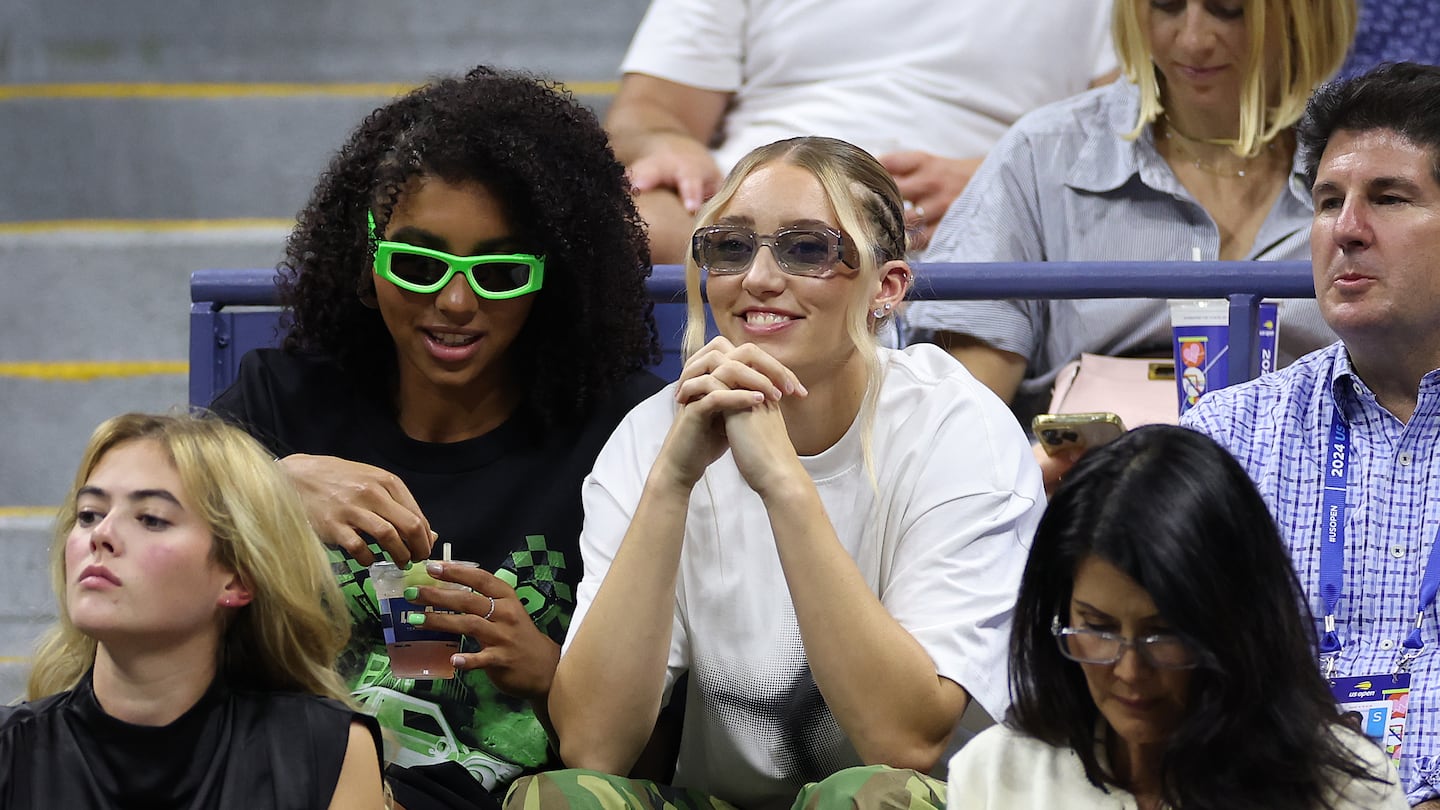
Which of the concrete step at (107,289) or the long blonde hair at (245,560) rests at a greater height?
the concrete step at (107,289)

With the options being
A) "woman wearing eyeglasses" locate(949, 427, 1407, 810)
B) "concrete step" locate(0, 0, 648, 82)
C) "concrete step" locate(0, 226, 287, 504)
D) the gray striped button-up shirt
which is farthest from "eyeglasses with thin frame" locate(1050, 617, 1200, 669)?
"concrete step" locate(0, 0, 648, 82)

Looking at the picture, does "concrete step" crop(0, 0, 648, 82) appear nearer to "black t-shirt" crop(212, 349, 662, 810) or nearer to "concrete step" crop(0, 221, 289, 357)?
"concrete step" crop(0, 221, 289, 357)

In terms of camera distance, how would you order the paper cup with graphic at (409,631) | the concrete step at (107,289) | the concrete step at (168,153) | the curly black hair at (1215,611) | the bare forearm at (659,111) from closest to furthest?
the curly black hair at (1215,611), the paper cup with graphic at (409,631), the bare forearm at (659,111), the concrete step at (107,289), the concrete step at (168,153)

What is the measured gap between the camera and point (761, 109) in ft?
12.7

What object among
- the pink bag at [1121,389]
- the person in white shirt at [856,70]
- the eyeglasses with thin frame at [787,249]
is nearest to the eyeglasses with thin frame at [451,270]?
the eyeglasses with thin frame at [787,249]

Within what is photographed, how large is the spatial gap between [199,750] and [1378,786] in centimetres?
129

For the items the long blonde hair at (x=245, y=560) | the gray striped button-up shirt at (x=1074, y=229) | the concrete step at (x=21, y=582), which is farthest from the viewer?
the concrete step at (x=21, y=582)

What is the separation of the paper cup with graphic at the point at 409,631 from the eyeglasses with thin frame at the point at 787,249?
55 cm

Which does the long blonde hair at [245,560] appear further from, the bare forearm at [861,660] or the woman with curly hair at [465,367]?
the bare forearm at [861,660]

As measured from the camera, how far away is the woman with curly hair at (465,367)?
2480mm

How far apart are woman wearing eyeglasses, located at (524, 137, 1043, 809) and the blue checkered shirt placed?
0.33 m

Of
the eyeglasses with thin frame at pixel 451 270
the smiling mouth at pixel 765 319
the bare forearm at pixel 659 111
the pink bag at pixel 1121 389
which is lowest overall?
the pink bag at pixel 1121 389

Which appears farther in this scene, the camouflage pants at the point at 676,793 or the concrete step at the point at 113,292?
the concrete step at the point at 113,292

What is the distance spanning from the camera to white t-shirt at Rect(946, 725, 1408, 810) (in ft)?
5.83
